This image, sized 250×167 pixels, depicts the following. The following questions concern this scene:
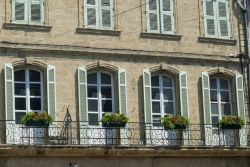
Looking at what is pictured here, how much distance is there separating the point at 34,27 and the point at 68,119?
10.2ft

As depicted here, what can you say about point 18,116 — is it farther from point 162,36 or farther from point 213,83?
point 213,83

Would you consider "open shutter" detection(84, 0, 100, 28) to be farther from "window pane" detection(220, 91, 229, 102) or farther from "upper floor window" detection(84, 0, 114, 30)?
"window pane" detection(220, 91, 229, 102)

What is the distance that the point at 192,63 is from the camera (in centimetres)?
2638

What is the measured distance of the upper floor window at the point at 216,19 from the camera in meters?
26.9

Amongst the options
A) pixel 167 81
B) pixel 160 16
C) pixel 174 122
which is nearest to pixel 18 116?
pixel 174 122

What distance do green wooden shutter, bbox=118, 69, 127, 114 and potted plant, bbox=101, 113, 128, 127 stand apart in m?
0.54

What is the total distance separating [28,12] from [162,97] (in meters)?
5.42

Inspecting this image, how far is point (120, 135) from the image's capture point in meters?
24.4

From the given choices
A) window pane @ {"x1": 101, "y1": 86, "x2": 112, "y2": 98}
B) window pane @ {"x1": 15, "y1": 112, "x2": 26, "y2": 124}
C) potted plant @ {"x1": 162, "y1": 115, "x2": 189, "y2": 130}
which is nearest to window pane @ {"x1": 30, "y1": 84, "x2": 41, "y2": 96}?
window pane @ {"x1": 15, "y1": 112, "x2": 26, "y2": 124}

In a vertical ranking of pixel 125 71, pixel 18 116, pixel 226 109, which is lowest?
pixel 18 116

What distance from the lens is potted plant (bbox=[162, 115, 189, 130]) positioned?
24.9m

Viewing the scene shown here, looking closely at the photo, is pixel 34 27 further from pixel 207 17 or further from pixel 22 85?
pixel 207 17

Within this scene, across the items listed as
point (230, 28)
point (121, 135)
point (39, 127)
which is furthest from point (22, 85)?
point (230, 28)

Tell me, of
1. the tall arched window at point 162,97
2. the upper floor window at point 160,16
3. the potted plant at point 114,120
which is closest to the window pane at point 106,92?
the potted plant at point 114,120
